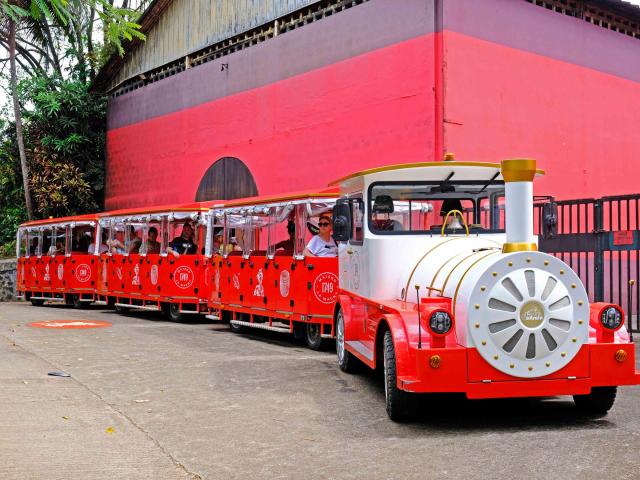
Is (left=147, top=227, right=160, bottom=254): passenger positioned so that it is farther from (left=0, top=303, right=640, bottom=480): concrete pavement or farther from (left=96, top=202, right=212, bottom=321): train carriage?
(left=0, top=303, right=640, bottom=480): concrete pavement

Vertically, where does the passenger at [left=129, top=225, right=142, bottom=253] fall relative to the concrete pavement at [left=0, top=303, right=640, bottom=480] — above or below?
above

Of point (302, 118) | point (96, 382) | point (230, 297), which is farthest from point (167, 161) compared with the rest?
point (96, 382)

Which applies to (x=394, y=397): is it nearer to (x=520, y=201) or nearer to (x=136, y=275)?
(x=520, y=201)

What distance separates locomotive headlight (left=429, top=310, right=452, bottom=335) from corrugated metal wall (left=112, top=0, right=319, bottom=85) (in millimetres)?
13258

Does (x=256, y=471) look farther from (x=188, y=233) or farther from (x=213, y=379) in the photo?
(x=188, y=233)

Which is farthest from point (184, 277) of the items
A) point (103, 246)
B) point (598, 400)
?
point (598, 400)

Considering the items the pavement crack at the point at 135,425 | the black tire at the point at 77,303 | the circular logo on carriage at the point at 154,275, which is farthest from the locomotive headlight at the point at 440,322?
the black tire at the point at 77,303

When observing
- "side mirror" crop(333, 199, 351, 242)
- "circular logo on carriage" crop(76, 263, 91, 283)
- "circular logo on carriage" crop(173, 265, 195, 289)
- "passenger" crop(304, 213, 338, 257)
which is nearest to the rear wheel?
"passenger" crop(304, 213, 338, 257)

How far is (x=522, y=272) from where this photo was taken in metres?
6.35

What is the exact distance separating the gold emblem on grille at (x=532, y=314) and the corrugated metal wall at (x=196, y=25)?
13.3 m

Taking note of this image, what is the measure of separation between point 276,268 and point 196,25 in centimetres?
1217

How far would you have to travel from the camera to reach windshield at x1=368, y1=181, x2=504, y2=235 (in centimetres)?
814

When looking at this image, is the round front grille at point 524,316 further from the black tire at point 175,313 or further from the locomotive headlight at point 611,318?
the black tire at point 175,313

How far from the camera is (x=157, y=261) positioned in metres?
17.1
